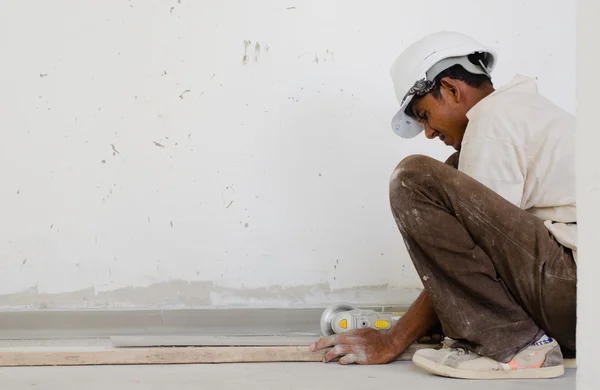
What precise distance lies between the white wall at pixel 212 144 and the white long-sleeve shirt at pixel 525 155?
99 cm

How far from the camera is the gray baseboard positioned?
2688 millimetres

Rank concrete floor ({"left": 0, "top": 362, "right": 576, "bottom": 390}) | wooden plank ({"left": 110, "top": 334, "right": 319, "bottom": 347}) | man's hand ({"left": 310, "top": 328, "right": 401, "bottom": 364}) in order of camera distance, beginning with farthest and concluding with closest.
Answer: wooden plank ({"left": 110, "top": 334, "right": 319, "bottom": 347}), man's hand ({"left": 310, "top": 328, "right": 401, "bottom": 364}), concrete floor ({"left": 0, "top": 362, "right": 576, "bottom": 390})

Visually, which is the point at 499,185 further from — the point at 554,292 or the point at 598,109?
the point at 598,109

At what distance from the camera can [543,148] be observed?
1.86 metres

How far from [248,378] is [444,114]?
96 centimetres

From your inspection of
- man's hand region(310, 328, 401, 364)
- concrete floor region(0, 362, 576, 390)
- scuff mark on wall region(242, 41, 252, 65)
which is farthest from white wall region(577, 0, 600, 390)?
scuff mark on wall region(242, 41, 252, 65)

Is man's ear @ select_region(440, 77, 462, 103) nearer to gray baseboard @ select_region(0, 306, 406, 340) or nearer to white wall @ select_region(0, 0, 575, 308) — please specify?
white wall @ select_region(0, 0, 575, 308)

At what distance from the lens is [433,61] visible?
210 cm

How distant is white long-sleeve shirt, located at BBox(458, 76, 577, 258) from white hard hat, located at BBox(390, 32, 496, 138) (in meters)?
0.25

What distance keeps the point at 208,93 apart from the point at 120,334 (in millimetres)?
988

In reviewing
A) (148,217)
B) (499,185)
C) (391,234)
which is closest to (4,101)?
(148,217)

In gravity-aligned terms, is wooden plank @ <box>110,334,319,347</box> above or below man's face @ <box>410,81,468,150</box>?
below

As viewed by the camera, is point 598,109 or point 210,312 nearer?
point 598,109

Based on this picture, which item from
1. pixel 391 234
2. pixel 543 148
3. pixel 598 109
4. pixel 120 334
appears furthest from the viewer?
pixel 391 234
